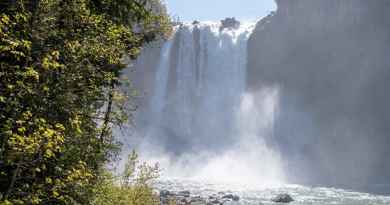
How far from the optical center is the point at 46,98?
25.0 feet

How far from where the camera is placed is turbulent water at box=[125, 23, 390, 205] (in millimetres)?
83875

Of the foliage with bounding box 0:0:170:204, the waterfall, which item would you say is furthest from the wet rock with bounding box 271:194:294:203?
the waterfall

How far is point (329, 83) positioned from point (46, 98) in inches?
3067

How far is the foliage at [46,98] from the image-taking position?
268 inches

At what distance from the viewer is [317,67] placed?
84.2 m

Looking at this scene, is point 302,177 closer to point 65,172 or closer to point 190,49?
point 190,49

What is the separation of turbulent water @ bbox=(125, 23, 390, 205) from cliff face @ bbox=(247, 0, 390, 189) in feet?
7.89

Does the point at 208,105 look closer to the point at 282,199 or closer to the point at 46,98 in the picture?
the point at 282,199

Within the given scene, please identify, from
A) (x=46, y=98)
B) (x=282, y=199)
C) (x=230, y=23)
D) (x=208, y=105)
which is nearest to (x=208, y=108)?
(x=208, y=105)

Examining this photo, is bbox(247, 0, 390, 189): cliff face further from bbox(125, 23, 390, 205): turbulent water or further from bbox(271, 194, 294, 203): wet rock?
bbox(271, 194, 294, 203): wet rock

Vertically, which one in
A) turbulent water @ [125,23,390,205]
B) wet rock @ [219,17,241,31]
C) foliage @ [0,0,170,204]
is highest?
wet rock @ [219,17,241,31]

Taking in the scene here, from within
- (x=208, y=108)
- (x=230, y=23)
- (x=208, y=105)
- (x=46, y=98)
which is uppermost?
(x=230, y=23)

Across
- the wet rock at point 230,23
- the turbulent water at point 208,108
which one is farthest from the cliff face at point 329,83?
the wet rock at point 230,23

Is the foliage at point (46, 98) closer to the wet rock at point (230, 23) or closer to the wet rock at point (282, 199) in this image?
the wet rock at point (282, 199)
